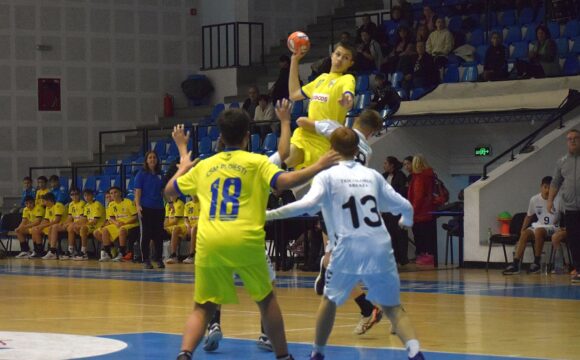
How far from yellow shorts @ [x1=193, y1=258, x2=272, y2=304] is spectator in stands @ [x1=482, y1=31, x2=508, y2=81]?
15.2m

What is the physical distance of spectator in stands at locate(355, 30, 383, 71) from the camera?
24.9 meters

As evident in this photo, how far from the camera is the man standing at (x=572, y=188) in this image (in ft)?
52.4

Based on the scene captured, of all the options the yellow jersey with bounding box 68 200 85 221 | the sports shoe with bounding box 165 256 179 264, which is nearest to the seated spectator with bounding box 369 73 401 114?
the sports shoe with bounding box 165 256 179 264

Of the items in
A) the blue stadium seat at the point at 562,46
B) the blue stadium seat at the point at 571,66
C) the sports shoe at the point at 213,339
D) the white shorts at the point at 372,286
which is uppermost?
the blue stadium seat at the point at 562,46

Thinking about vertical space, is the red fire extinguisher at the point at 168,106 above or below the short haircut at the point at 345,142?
above

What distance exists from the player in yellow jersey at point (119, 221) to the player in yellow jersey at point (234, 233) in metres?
16.8

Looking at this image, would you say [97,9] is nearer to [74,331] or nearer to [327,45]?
[327,45]

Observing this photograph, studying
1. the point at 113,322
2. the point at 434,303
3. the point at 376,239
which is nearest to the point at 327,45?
the point at 434,303

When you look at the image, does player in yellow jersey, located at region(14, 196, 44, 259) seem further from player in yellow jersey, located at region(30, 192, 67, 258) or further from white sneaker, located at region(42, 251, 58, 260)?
white sneaker, located at region(42, 251, 58, 260)

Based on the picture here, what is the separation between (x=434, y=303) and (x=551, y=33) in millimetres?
11582

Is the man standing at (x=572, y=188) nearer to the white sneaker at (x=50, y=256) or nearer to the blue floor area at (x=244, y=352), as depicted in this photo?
the blue floor area at (x=244, y=352)

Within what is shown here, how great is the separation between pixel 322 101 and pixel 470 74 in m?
13.3

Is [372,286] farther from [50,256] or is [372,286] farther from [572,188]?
[50,256]

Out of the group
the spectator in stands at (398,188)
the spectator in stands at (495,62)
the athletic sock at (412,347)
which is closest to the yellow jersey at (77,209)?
the spectator in stands at (398,188)
